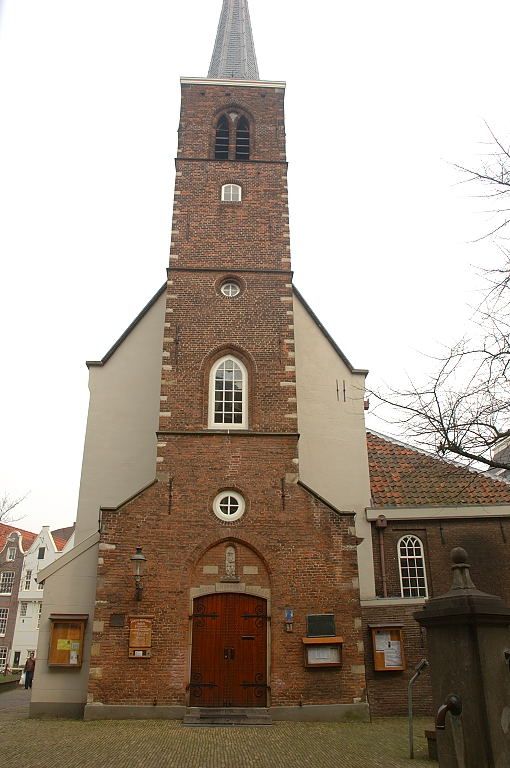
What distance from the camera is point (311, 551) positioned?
1488 centimetres

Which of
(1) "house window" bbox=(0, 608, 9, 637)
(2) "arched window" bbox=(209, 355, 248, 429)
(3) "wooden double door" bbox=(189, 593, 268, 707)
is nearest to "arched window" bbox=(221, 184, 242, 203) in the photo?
(2) "arched window" bbox=(209, 355, 248, 429)

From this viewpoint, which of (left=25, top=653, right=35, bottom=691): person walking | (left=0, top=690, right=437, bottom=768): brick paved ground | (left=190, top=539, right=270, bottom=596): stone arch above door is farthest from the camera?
(left=25, top=653, right=35, bottom=691): person walking

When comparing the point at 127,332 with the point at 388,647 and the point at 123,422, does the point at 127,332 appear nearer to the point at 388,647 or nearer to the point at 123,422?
the point at 123,422

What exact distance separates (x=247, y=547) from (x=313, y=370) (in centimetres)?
721

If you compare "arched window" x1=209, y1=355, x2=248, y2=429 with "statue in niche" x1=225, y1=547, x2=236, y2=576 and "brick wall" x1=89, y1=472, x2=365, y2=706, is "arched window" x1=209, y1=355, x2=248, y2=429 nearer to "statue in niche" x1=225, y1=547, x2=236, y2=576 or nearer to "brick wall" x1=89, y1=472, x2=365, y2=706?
"brick wall" x1=89, y1=472, x2=365, y2=706

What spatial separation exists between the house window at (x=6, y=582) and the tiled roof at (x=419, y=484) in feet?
128

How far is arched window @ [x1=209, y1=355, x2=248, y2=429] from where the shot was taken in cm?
1673

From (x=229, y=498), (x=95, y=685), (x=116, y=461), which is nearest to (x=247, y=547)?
(x=229, y=498)

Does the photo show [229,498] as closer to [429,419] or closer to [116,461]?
[116,461]

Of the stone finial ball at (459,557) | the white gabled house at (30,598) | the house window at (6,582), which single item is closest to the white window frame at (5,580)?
the house window at (6,582)

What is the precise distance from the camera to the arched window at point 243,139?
68.8ft

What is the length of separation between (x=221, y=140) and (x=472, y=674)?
19.0 meters

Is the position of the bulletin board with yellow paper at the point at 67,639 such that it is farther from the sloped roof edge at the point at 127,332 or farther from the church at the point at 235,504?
the sloped roof edge at the point at 127,332

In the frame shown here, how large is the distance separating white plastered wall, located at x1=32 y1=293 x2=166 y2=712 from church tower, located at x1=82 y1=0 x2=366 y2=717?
2.04 meters
